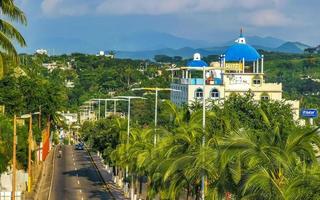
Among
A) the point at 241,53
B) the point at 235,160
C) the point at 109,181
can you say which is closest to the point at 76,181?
the point at 109,181

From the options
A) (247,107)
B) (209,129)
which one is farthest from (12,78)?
(209,129)

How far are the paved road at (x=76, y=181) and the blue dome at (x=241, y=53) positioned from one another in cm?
2853

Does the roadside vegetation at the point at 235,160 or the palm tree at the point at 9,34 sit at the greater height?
the palm tree at the point at 9,34

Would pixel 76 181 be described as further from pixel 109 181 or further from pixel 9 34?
pixel 9 34

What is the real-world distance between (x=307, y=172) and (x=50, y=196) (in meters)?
40.5

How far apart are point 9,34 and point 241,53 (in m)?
83.2

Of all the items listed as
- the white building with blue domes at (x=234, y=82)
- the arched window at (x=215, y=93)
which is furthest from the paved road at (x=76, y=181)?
the arched window at (x=215, y=93)

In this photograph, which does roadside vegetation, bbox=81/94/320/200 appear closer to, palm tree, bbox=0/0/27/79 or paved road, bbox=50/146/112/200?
palm tree, bbox=0/0/27/79

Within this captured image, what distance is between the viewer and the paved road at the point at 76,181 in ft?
184

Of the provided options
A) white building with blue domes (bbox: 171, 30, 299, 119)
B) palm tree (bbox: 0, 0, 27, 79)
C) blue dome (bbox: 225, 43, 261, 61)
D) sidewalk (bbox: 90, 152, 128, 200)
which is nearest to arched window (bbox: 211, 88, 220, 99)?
white building with blue domes (bbox: 171, 30, 299, 119)

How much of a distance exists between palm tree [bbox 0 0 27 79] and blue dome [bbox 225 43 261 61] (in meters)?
81.0

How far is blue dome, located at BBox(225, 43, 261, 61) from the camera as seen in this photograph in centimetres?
10762

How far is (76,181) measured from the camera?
67.8 meters

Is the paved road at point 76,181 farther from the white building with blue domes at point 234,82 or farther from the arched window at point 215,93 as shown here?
the arched window at point 215,93
